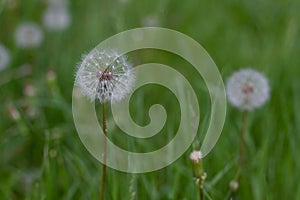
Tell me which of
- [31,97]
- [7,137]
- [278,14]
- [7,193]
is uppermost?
[278,14]

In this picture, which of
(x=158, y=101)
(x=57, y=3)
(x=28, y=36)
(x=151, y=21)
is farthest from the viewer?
(x=57, y=3)

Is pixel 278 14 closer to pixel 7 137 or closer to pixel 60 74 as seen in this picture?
pixel 60 74

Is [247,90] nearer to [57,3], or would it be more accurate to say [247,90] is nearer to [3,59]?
[3,59]

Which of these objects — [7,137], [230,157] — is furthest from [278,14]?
[7,137]

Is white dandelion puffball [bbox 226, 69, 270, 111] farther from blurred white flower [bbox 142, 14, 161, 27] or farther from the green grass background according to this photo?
blurred white flower [bbox 142, 14, 161, 27]

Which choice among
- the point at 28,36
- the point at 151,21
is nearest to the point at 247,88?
the point at 151,21

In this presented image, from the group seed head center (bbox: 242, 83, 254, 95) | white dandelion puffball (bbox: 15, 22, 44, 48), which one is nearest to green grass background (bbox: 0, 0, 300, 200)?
white dandelion puffball (bbox: 15, 22, 44, 48)
